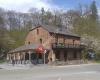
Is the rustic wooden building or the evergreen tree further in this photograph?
the evergreen tree

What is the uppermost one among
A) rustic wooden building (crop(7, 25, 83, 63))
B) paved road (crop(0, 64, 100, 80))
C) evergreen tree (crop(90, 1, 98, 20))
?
evergreen tree (crop(90, 1, 98, 20))

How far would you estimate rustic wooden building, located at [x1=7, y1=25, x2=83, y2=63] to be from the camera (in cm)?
6607

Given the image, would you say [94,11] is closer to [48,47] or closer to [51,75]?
[48,47]

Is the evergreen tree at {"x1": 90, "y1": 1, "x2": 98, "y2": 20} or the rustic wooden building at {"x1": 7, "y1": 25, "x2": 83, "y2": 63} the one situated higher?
the evergreen tree at {"x1": 90, "y1": 1, "x2": 98, "y2": 20}

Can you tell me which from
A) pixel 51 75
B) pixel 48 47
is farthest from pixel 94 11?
pixel 51 75

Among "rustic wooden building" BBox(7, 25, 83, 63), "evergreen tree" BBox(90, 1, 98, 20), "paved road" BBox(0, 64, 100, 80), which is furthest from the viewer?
"evergreen tree" BBox(90, 1, 98, 20)

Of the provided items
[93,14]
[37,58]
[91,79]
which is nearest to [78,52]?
[37,58]

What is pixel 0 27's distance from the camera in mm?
87875

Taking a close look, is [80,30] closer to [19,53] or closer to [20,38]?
[20,38]

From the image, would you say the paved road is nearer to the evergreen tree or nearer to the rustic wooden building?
the rustic wooden building

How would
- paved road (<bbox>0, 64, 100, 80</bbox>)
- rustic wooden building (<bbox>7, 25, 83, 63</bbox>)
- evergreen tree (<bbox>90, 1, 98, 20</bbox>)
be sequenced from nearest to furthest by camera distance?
paved road (<bbox>0, 64, 100, 80</bbox>) < rustic wooden building (<bbox>7, 25, 83, 63</bbox>) < evergreen tree (<bbox>90, 1, 98, 20</bbox>)

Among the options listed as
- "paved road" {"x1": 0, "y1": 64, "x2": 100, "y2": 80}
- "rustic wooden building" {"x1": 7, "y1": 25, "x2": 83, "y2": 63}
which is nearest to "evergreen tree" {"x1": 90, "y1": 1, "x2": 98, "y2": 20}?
"rustic wooden building" {"x1": 7, "y1": 25, "x2": 83, "y2": 63}

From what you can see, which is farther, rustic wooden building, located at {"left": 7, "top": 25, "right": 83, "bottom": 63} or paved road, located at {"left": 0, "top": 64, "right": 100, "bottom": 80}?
rustic wooden building, located at {"left": 7, "top": 25, "right": 83, "bottom": 63}

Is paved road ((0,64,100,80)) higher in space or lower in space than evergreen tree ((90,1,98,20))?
lower
